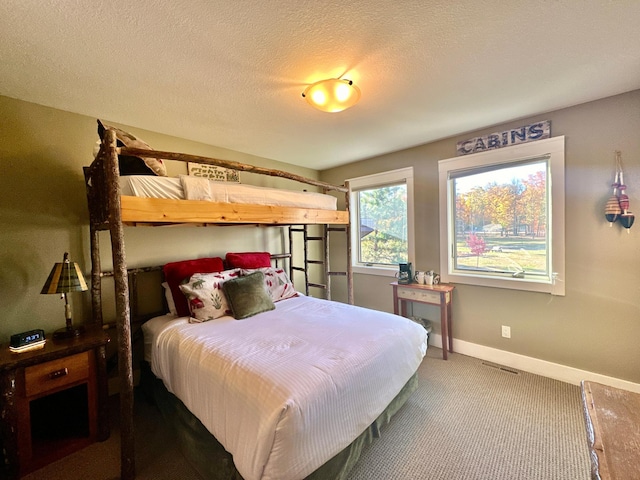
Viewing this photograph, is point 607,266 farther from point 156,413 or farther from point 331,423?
point 156,413

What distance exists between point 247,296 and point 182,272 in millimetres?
684

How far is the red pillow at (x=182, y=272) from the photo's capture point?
2268 millimetres

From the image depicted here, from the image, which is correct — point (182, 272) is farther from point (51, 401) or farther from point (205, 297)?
point (51, 401)

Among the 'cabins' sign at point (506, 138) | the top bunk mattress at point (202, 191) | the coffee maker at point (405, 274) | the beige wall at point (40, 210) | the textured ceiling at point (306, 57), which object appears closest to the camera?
the textured ceiling at point (306, 57)

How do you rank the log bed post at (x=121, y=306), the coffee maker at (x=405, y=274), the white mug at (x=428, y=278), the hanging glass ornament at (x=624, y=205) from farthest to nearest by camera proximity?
the coffee maker at (x=405, y=274) < the white mug at (x=428, y=278) < the hanging glass ornament at (x=624, y=205) < the log bed post at (x=121, y=306)

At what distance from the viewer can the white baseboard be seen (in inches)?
84.4

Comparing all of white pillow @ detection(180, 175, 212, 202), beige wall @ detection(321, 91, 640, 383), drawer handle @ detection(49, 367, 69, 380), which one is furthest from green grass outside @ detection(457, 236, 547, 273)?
drawer handle @ detection(49, 367, 69, 380)

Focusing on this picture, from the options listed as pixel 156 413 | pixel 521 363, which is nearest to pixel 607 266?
pixel 521 363

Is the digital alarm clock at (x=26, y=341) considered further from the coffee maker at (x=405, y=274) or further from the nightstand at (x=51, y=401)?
the coffee maker at (x=405, y=274)

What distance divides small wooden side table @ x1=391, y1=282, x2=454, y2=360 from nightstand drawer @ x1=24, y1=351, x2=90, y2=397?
2834 mm

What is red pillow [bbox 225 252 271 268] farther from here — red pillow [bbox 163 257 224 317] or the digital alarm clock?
the digital alarm clock

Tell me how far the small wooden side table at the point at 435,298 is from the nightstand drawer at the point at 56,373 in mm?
2834

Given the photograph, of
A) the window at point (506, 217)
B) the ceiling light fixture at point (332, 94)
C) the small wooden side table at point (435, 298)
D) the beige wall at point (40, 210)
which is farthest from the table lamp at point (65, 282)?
the window at point (506, 217)

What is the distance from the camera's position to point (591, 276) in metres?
2.21
